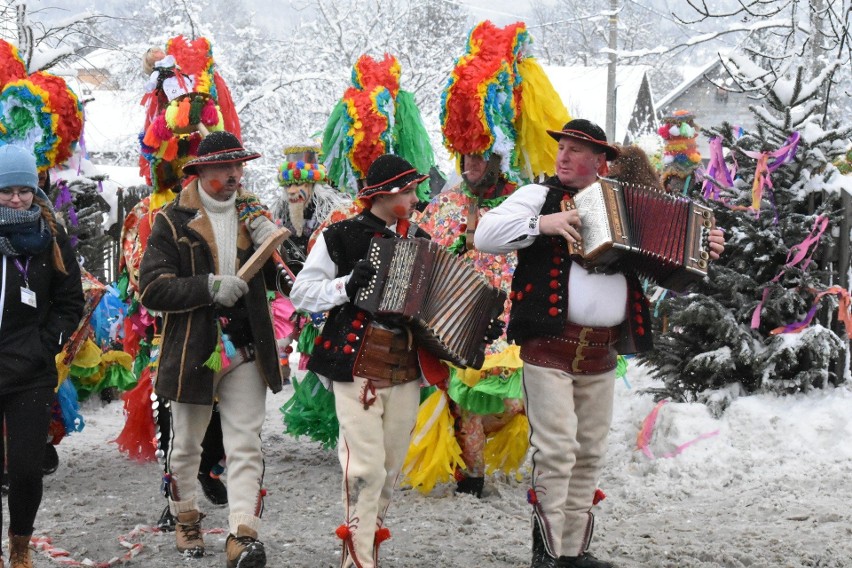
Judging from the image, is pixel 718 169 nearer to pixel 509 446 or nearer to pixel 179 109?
pixel 509 446

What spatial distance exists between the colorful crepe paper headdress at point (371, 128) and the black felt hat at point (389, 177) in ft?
8.05

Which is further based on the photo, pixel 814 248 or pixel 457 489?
pixel 814 248

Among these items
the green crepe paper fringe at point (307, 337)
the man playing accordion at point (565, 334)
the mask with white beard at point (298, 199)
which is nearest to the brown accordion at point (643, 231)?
the man playing accordion at point (565, 334)

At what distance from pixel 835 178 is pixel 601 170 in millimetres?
2812

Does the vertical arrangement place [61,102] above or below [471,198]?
above

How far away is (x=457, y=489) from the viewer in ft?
20.7

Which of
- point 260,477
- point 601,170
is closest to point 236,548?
point 260,477

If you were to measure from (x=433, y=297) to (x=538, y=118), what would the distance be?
7.30 ft

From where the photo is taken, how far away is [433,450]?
6176mm

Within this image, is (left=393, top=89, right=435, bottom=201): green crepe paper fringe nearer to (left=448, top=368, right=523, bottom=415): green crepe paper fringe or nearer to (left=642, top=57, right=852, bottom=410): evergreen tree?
(left=448, top=368, right=523, bottom=415): green crepe paper fringe

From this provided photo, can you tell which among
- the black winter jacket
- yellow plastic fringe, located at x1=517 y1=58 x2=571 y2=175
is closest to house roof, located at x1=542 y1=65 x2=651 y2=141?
yellow plastic fringe, located at x1=517 y1=58 x2=571 y2=175

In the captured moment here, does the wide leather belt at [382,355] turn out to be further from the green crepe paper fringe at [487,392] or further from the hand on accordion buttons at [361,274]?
the green crepe paper fringe at [487,392]

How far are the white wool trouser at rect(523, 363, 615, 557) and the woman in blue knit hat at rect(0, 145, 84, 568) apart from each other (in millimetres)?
2095

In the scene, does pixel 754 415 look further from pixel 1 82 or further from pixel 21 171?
pixel 1 82
